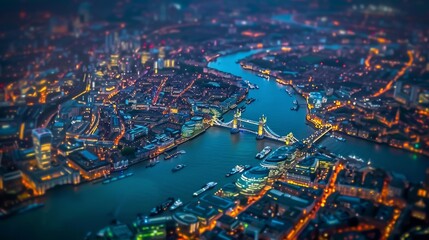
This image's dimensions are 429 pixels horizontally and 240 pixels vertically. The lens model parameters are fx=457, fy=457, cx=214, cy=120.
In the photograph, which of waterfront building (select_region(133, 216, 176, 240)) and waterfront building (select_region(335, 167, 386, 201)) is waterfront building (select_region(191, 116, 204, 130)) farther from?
waterfront building (select_region(133, 216, 176, 240))

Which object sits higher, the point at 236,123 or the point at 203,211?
the point at 236,123

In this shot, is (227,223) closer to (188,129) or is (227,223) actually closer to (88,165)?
(88,165)

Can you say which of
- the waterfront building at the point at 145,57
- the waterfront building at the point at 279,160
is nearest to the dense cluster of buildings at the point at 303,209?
the waterfront building at the point at 279,160

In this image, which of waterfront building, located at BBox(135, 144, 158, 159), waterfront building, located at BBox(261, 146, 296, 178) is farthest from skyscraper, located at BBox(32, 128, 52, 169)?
waterfront building, located at BBox(261, 146, 296, 178)

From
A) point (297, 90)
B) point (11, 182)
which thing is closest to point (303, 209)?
point (11, 182)

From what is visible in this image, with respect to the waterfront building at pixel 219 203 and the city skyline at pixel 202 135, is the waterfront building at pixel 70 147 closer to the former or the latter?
the city skyline at pixel 202 135

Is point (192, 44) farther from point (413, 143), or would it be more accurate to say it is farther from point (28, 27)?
point (413, 143)

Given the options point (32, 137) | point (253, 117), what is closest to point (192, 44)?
point (253, 117)
